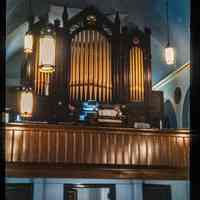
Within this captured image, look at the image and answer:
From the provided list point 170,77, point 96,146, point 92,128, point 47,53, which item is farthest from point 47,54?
point 170,77

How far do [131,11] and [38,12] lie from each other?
7.26 feet

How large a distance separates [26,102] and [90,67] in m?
1.41

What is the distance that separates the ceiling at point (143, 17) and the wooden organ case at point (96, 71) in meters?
0.91

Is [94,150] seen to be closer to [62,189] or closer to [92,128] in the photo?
[92,128]

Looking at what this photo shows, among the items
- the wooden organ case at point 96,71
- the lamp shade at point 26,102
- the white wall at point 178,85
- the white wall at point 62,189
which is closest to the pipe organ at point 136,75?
the wooden organ case at point 96,71

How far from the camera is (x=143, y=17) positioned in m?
9.81

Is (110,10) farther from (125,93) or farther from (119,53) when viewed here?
(125,93)

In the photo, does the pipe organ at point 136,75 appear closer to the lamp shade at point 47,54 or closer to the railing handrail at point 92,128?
the railing handrail at point 92,128

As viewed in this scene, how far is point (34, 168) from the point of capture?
6.11 metres

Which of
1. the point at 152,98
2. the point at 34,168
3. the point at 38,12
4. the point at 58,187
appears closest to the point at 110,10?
the point at 38,12

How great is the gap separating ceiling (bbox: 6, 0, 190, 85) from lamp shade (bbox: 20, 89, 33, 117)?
7.12 feet

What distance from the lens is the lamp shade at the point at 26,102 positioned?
23.6 ft

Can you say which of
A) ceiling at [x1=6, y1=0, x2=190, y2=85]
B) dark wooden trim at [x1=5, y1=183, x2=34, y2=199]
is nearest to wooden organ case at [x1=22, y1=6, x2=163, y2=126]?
ceiling at [x1=6, y1=0, x2=190, y2=85]

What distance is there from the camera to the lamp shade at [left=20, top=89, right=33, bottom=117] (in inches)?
284
